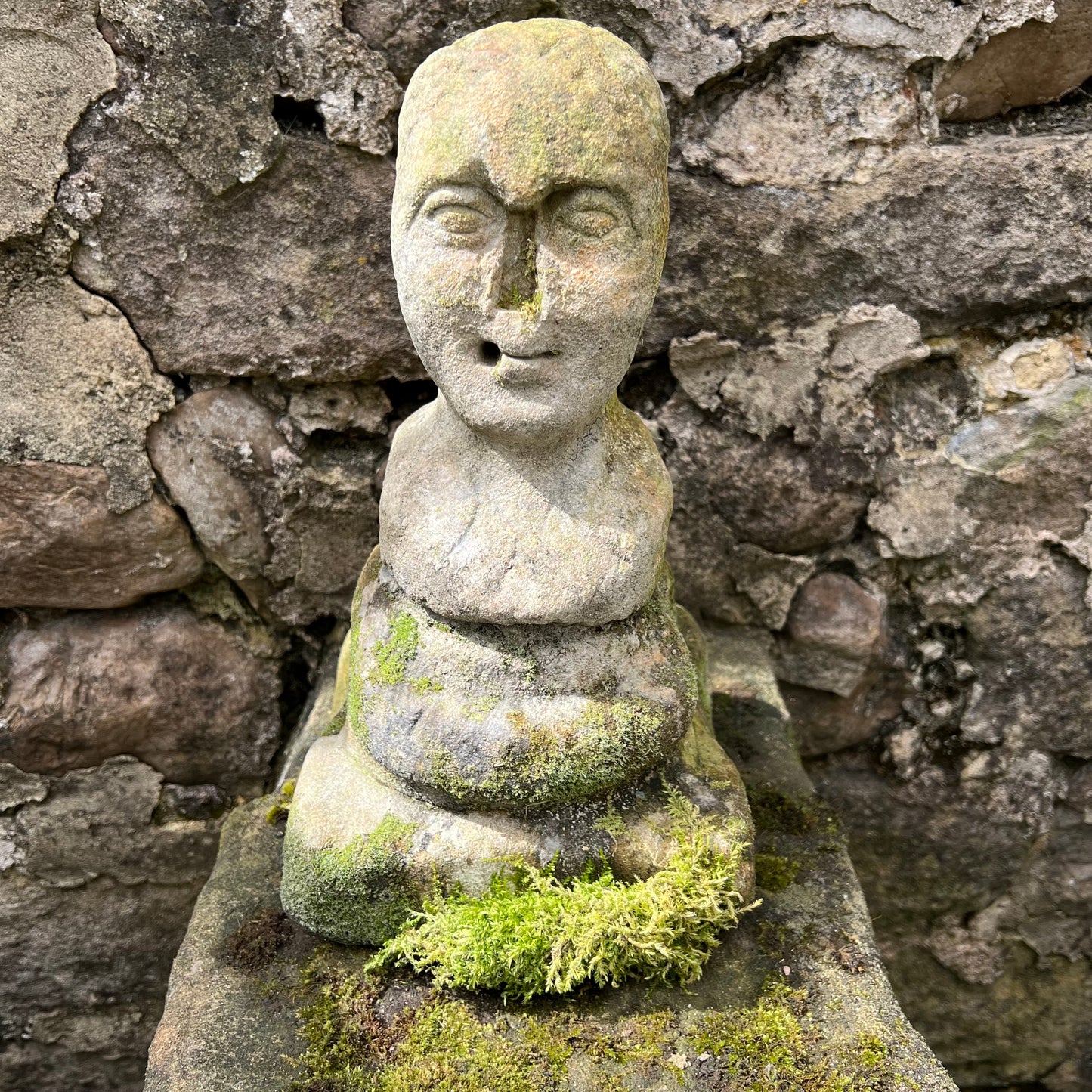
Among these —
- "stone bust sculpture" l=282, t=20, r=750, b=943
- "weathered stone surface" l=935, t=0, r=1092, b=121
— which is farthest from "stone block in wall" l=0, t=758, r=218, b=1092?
"weathered stone surface" l=935, t=0, r=1092, b=121

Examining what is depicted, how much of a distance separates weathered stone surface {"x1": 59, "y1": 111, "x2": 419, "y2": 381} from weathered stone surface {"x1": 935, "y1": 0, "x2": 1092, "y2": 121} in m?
1.06

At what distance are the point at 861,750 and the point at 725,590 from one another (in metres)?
0.53

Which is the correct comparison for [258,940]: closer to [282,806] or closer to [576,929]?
[282,806]

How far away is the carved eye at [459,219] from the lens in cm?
133

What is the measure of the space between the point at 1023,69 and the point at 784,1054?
172 centimetres

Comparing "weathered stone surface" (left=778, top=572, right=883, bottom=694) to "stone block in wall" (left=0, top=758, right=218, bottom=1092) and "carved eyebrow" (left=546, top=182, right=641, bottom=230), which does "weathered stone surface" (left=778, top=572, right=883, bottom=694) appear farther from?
"stone block in wall" (left=0, top=758, right=218, bottom=1092)

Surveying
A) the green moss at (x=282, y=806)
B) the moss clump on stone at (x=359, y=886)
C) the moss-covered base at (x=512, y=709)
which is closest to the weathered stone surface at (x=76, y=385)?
the green moss at (x=282, y=806)

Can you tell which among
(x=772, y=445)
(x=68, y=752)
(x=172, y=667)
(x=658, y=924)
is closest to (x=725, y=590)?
(x=772, y=445)

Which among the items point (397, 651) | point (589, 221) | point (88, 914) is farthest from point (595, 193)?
point (88, 914)

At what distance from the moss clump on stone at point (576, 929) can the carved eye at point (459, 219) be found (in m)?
0.87

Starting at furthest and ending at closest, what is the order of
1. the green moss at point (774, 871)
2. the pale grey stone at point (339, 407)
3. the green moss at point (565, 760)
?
the pale grey stone at point (339, 407) → the green moss at point (774, 871) → the green moss at point (565, 760)

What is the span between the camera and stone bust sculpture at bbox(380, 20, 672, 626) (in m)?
1.29

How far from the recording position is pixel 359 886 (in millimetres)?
1536

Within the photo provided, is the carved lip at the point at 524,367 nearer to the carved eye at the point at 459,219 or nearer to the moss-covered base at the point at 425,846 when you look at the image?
the carved eye at the point at 459,219
